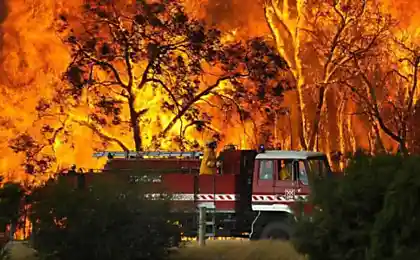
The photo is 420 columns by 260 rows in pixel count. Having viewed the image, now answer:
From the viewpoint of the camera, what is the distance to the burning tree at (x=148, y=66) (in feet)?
93.8

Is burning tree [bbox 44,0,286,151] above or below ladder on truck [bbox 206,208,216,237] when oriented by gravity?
above

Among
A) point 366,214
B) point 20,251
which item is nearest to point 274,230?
point 20,251

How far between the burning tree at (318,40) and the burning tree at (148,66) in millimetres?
3334

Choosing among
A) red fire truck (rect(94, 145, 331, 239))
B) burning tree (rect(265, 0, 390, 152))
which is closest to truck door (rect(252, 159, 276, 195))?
red fire truck (rect(94, 145, 331, 239))

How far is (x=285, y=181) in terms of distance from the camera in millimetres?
19484

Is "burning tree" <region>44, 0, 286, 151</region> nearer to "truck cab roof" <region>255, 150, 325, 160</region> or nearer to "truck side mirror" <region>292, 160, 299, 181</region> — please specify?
"truck cab roof" <region>255, 150, 325, 160</region>

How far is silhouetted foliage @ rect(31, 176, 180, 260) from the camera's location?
526 inches

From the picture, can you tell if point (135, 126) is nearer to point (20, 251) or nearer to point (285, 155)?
point (285, 155)

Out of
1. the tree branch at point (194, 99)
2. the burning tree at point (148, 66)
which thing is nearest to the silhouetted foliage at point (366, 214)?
the burning tree at point (148, 66)

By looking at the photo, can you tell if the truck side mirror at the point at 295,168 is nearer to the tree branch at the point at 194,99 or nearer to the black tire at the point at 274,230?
the black tire at the point at 274,230

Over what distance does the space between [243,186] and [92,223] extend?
774 cm

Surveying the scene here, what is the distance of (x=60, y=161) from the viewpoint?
33.4m

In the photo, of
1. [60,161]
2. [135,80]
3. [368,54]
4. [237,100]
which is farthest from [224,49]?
[60,161]

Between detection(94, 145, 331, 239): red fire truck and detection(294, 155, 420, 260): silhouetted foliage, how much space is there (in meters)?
8.16
